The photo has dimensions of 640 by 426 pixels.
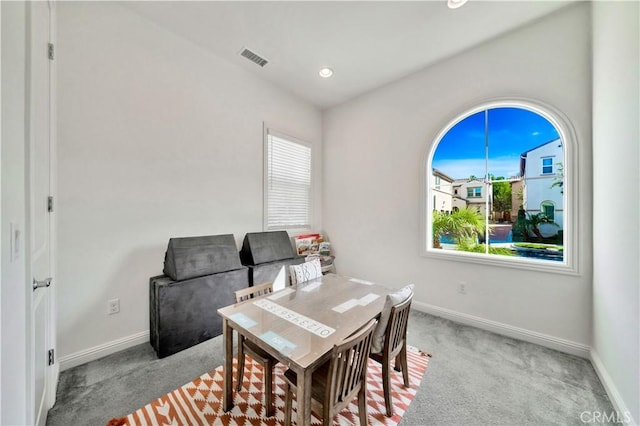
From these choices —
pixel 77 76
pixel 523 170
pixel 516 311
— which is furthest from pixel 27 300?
pixel 523 170

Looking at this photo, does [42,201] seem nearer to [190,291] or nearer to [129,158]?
[129,158]

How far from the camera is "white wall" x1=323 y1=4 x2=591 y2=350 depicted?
83.7 inches

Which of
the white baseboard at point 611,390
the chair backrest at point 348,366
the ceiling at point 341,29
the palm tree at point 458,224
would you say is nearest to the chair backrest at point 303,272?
the chair backrest at point 348,366

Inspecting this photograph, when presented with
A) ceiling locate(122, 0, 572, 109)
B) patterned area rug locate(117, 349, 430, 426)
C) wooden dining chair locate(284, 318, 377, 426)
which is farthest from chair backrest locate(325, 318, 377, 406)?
ceiling locate(122, 0, 572, 109)

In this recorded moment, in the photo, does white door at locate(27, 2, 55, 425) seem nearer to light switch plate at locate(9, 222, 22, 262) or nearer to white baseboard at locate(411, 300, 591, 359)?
light switch plate at locate(9, 222, 22, 262)

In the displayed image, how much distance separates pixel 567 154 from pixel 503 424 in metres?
2.36

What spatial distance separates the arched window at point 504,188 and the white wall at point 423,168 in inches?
3.9

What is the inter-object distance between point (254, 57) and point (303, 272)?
2640 mm

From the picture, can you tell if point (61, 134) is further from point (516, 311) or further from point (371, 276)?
point (516, 311)

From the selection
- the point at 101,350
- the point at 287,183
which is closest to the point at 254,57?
the point at 287,183

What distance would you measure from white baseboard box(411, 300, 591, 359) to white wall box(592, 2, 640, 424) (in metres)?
0.15

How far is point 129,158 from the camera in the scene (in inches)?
86.6

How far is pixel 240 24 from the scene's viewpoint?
2.36 m

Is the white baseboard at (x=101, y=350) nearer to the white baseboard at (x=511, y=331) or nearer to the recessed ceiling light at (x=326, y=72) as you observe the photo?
the white baseboard at (x=511, y=331)
